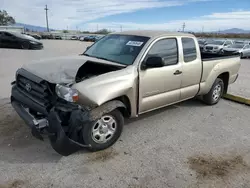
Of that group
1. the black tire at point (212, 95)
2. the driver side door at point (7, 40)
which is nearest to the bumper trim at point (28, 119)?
the black tire at point (212, 95)

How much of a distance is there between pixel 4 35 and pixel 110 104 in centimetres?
1957

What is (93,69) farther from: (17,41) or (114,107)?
(17,41)

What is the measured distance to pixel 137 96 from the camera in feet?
12.7

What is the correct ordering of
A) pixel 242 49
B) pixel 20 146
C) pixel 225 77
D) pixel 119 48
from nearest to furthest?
pixel 20 146 → pixel 119 48 → pixel 225 77 → pixel 242 49

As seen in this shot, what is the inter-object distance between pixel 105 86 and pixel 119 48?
129cm

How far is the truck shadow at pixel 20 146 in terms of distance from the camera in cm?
331

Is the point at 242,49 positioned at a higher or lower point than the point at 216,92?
higher

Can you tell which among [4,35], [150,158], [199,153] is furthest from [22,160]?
[4,35]

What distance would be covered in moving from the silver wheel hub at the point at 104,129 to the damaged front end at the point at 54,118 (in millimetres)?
223

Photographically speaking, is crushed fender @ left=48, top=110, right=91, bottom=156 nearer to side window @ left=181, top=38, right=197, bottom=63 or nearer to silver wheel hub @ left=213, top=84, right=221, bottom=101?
side window @ left=181, top=38, right=197, bottom=63

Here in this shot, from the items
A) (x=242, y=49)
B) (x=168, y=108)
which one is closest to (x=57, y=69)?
(x=168, y=108)

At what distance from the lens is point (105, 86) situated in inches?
132

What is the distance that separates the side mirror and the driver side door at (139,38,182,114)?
0.20 feet

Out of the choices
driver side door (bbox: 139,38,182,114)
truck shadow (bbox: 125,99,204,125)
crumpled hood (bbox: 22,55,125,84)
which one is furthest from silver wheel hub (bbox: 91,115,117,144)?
truck shadow (bbox: 125,99,204,125)
